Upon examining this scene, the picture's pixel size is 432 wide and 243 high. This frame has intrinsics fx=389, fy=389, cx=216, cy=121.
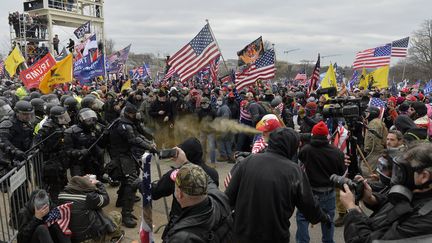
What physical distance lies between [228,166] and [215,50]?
3.02 metres

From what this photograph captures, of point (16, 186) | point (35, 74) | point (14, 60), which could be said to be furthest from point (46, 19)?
point (16, 186)

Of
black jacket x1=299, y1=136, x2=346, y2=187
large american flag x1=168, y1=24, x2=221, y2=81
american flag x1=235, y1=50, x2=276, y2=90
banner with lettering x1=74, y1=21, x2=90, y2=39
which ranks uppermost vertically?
banner with lettering x1=74, y1=21, x2=90, y2=39

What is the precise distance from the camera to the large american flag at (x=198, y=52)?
396 inches

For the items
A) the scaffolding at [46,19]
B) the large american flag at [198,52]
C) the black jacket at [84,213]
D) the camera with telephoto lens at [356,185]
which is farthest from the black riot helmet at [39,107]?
the scaffolding at [46,19]

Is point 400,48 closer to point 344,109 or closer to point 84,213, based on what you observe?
point 344,109

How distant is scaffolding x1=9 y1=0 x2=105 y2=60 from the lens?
106ft

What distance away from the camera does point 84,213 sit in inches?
171

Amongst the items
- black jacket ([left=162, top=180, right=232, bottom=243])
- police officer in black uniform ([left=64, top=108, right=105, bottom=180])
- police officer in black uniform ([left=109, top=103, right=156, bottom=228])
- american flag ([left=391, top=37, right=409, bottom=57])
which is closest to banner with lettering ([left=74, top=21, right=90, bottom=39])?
police officer in black uniform ([left=64, top=108, right=105, bottom=180])

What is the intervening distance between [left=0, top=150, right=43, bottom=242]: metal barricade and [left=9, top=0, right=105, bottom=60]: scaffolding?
92.4 feet

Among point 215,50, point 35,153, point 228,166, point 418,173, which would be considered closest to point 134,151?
point 35,153

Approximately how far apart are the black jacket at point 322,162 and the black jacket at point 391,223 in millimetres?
2153

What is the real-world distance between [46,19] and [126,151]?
33.7m

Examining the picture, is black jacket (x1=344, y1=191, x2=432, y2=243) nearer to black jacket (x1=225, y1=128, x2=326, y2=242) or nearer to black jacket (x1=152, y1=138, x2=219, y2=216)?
black jacket (x1=225, y1=128, x2=326, y2=242)

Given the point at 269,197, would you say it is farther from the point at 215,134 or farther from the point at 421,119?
the point at 215,134
